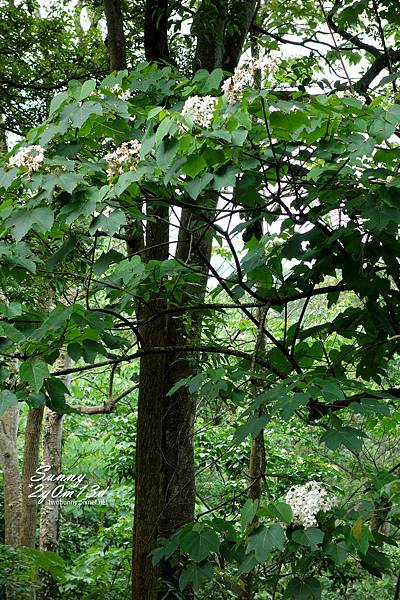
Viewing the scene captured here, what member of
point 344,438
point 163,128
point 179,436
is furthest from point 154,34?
point 344,438

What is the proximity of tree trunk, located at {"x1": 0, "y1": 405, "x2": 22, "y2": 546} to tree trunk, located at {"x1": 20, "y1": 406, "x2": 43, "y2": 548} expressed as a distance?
68 centimetres

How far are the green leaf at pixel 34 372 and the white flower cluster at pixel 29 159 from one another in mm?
397

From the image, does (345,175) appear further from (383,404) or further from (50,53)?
(50,53)

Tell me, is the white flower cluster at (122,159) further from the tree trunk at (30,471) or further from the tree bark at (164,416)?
the tree trunk at (30,471)

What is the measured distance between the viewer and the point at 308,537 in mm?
1296

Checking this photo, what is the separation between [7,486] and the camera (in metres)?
6.76

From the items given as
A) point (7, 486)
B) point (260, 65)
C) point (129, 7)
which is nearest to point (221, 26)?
point (129, 7)

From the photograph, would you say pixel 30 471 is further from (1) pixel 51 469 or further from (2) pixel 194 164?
(2) pixel 194 164

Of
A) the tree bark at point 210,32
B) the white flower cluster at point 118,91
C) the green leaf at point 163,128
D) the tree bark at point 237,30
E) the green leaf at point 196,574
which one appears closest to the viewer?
the green leaf at point 163,128

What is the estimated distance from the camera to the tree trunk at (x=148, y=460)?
8.63 feet

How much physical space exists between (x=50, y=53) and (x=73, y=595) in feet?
10.9

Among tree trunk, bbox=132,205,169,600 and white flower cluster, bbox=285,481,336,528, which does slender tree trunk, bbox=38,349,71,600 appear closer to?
tree trunk, bbox=132,205,169,600

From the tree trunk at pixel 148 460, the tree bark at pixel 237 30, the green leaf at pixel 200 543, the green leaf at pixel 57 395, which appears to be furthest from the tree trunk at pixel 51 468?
the green leaf at pixel 200 543

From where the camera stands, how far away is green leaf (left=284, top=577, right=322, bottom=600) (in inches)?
51.2
